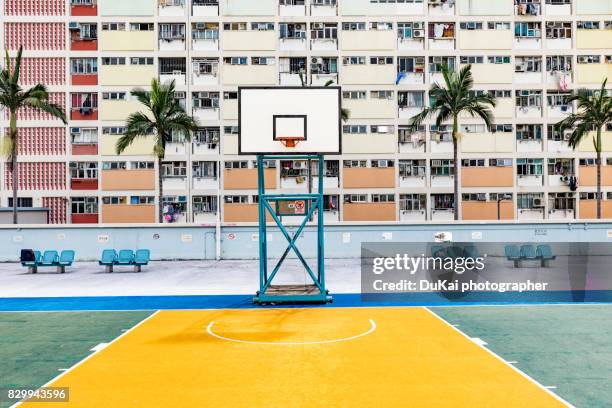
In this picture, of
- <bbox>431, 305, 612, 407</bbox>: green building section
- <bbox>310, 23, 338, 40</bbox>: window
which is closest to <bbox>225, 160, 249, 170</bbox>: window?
<bbox>310, 23, 338, 40</bbox>: window

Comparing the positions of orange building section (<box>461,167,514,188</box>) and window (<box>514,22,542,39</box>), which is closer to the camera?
orange building section (<box>461,167,514,188</box>)

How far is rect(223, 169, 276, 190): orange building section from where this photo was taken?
147 feet

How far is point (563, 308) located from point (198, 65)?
37083 mm

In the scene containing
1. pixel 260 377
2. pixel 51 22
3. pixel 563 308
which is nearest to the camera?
pixel 260 377

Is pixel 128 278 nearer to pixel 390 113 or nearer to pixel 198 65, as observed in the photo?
pixel 198 65

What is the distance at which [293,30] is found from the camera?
1785 inches

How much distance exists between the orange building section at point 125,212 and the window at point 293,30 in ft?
62.6

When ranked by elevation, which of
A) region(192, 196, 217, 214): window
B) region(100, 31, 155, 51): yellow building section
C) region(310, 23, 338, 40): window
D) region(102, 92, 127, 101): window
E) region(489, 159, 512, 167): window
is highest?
region(310, 23, 338, 40): window

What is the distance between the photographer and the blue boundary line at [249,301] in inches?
669

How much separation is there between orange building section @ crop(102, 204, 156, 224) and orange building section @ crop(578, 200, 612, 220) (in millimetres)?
37871

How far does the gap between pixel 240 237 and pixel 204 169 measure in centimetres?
1555

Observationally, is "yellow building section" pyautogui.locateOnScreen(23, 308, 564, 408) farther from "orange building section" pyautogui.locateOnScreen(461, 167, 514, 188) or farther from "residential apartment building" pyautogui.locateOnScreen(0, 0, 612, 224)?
"orange building section" pyautogui.locateOnScreen(461, 167, 514, 188)

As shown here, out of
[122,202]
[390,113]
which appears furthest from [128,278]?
[390,113]

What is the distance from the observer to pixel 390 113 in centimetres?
4547
